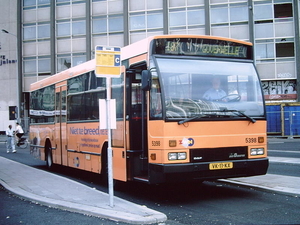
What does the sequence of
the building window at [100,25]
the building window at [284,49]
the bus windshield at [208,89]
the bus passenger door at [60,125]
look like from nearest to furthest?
1. the bus windshield at [208,89]
2. the bus passenger door at [60,125]
3. the building window at [284,49]
4. the building window at [100,25]

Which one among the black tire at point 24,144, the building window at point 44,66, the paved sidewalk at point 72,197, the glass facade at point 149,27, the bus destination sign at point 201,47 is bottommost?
the black tire at point 24,144

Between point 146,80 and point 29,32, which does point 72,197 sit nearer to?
point 146,80

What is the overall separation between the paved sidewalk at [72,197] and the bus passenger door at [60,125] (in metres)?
1.05

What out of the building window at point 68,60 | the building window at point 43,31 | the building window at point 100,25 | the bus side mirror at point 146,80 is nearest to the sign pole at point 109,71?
the bus side mirror at point 146,80

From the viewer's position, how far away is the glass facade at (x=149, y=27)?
119 ft

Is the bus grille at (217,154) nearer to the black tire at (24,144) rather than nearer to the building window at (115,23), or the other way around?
the black tire at (24,144)

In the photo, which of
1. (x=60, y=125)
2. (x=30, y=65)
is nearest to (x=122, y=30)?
(x=30, y=65)

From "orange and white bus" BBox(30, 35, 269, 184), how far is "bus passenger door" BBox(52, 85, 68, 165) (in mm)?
4004

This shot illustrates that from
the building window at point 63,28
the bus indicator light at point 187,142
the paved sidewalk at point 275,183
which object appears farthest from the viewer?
the building window at point 63,28

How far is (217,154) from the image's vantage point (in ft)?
26.4

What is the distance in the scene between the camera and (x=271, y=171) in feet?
41.2

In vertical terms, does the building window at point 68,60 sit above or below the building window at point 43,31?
below

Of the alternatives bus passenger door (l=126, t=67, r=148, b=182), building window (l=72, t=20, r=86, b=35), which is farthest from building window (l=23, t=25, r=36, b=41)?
bus passenger door (l=126, t=67, r=148, b=182)

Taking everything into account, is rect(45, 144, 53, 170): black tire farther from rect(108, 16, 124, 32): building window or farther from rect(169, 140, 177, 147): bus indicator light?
rect(108, 16, 124, 32): building window
